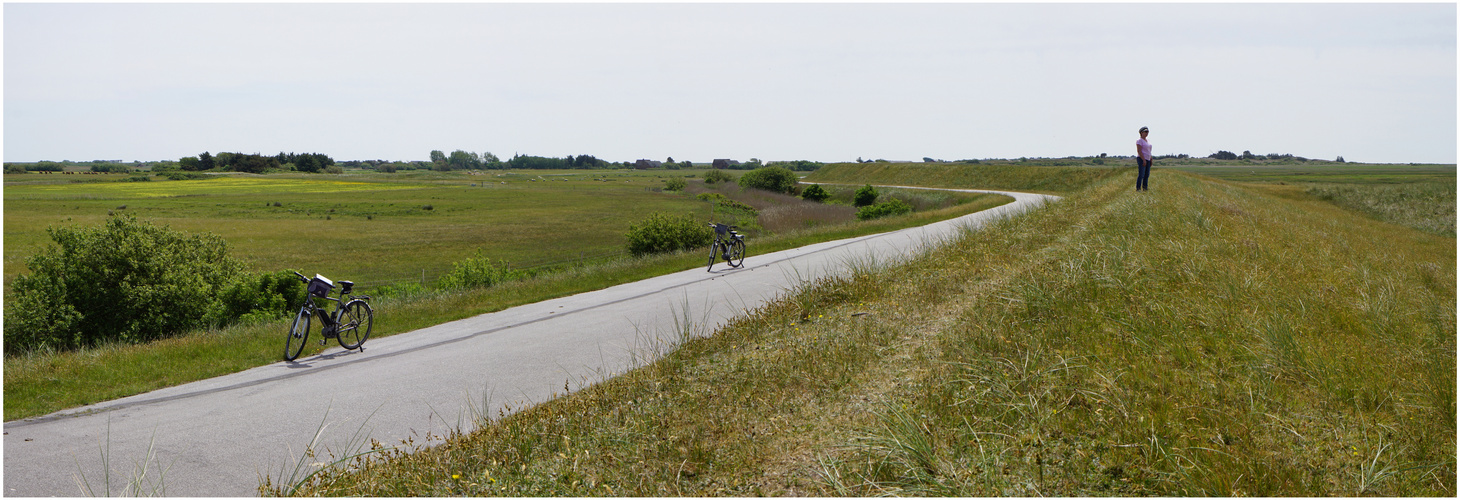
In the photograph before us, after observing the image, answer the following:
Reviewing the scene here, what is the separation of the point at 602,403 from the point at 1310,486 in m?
5.03

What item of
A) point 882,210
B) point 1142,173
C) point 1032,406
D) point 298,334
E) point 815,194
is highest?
point 1142,173

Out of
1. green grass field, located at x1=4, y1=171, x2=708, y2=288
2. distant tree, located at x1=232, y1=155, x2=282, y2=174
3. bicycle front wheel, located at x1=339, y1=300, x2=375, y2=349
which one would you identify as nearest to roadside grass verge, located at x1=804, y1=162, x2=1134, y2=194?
green grass field, located at x1=4, y1=171, x2=708, y2=288

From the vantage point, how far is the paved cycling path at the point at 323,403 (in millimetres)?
7086

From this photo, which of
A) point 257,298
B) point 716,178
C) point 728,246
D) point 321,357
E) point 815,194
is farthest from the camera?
point 716,178

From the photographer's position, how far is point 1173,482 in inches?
166

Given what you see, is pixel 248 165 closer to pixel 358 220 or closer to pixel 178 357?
pixel 358 220

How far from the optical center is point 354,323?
1242 cm

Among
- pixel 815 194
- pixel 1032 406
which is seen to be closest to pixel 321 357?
pixel 1032 406

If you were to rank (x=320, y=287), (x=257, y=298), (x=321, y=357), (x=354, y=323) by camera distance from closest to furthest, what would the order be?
(x=320, y=287), (x=321, y=357), (x=354, y=323), (x=257, y=298)

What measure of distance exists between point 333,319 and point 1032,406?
11.0m

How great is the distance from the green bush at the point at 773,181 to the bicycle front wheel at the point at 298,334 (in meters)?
94.5

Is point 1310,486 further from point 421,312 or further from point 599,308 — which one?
point 421,312

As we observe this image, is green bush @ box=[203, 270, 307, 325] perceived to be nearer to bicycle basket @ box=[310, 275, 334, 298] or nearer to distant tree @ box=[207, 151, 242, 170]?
bicycle basket @ box=[310, 275, 334, 298]

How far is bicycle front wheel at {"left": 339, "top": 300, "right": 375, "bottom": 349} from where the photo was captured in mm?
12312
